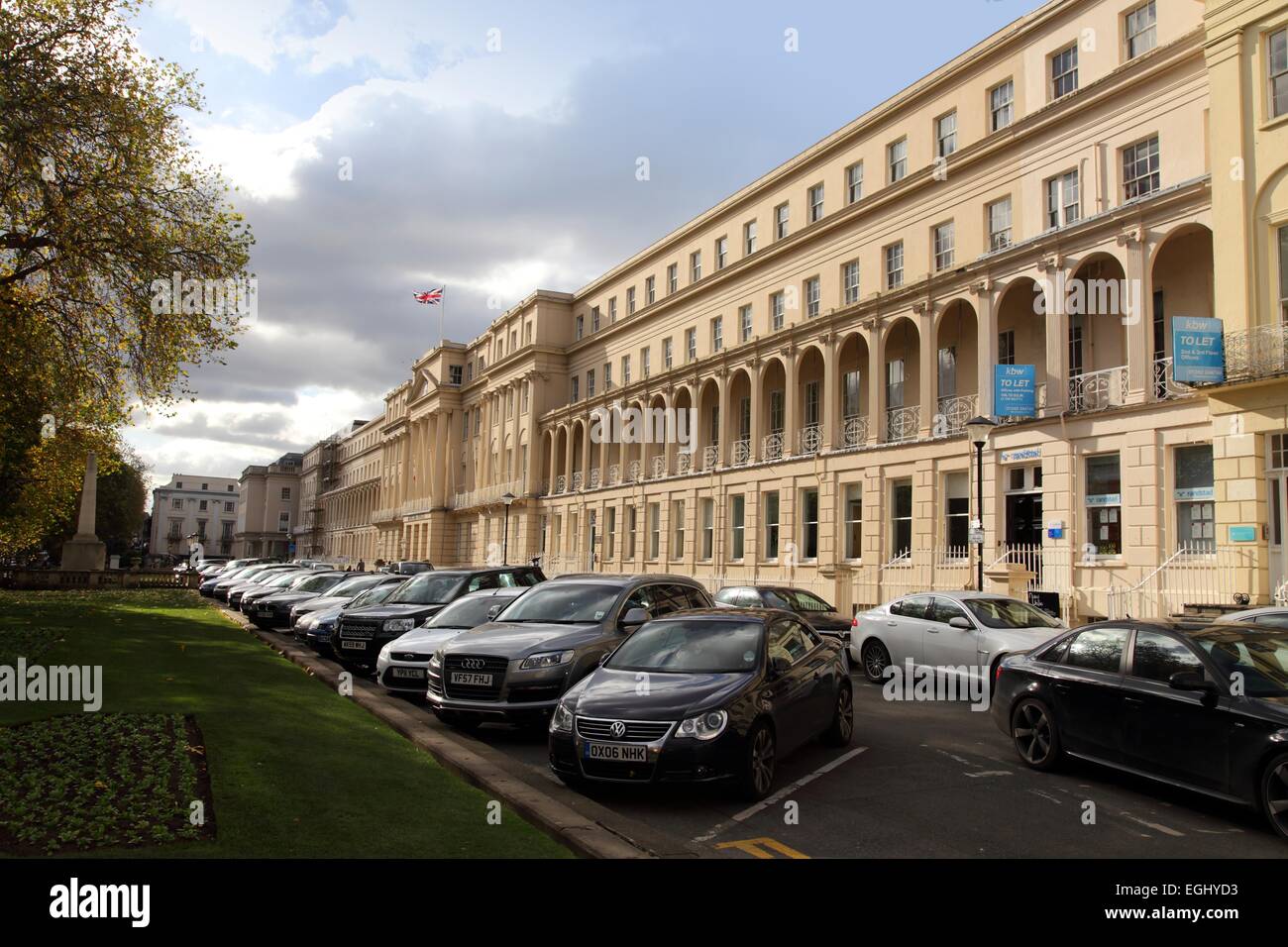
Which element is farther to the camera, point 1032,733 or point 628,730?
point 1032,733

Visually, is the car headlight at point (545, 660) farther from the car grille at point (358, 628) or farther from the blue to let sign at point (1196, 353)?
the blue to let sign at point (1196, 353)

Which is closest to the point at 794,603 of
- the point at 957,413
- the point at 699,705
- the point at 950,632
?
the point at 950,632

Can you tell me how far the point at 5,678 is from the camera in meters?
10.7

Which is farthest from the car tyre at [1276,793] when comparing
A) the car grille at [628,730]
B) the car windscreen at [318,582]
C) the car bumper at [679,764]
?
the car windscreen at [318,582]

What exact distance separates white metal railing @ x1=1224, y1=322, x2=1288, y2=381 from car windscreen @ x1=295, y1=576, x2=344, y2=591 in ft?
76.3

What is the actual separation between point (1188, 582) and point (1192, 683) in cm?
1393

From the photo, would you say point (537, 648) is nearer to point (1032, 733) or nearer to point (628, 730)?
point (628, 730)

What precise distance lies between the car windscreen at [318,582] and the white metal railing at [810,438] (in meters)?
16.8

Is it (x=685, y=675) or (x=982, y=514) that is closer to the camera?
(x=685, y=675)

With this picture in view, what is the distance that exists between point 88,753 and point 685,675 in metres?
5.01

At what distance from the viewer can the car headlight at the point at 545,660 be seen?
33.9 ft

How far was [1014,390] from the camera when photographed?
23203 millimetres
